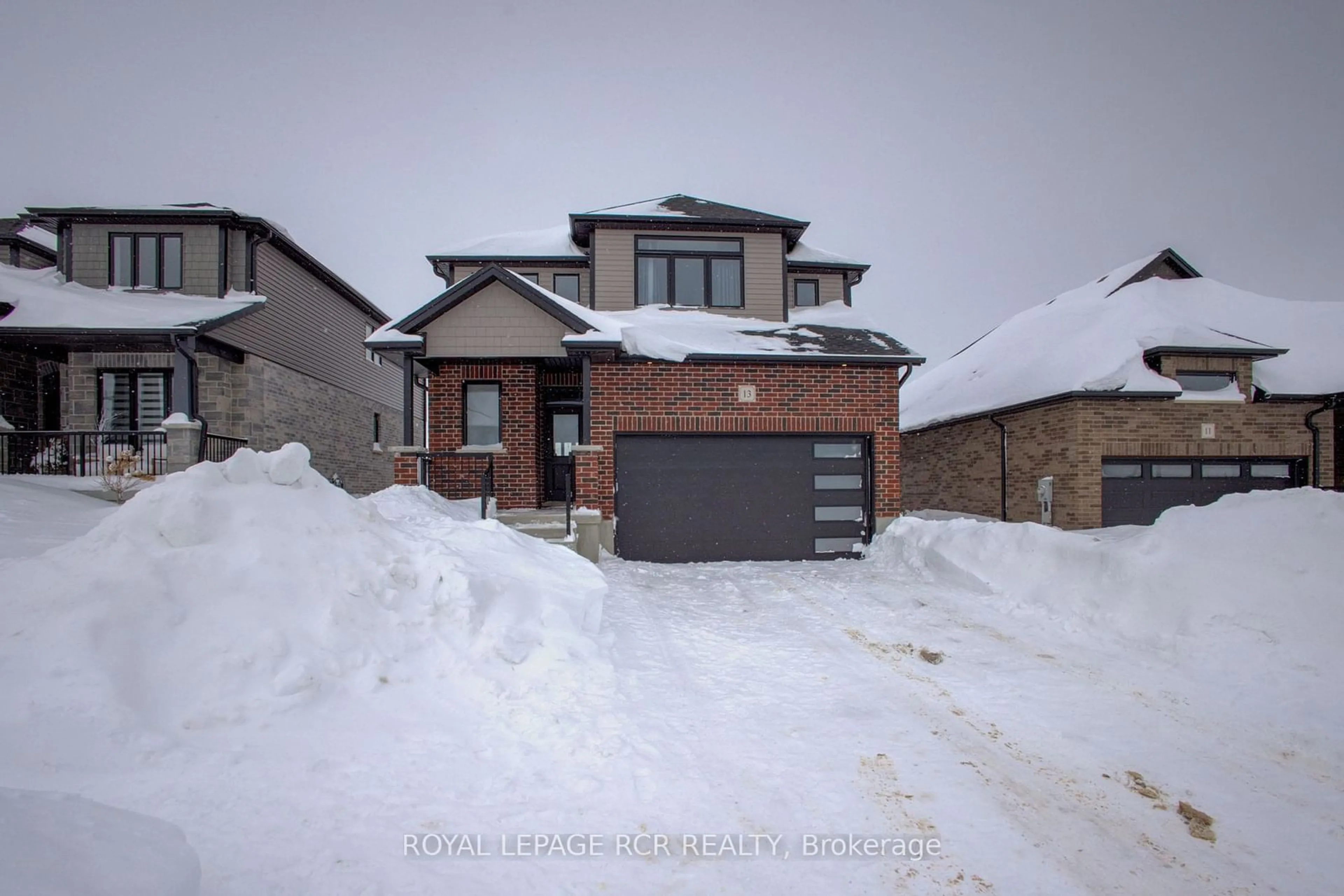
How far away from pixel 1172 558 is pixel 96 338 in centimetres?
1759

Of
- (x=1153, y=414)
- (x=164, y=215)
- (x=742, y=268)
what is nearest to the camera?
(x=1153, y=414)

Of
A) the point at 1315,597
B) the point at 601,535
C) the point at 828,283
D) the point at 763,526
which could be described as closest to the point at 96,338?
the point at 601,535

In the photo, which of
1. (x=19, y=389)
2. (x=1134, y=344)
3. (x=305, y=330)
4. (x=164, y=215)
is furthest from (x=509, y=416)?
(x=1134, y=344)

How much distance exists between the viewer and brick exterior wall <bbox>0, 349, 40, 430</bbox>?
12.9 meters

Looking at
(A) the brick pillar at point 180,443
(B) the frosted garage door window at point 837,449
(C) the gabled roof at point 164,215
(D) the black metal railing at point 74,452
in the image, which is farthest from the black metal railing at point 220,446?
(B) the frosted garage door window at point 837,449

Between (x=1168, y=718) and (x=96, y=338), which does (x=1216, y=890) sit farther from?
(x=96, y=338)

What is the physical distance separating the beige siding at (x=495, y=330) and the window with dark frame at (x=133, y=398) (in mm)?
7862

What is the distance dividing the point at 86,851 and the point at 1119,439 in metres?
15.9

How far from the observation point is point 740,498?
36.4 ft

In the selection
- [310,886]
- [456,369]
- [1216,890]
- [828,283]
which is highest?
[828,283]

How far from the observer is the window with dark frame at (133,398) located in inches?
527

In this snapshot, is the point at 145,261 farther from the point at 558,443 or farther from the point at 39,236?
the point at 558,443

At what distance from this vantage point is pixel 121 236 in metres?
13.9

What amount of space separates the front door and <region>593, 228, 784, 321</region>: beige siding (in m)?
2.45
